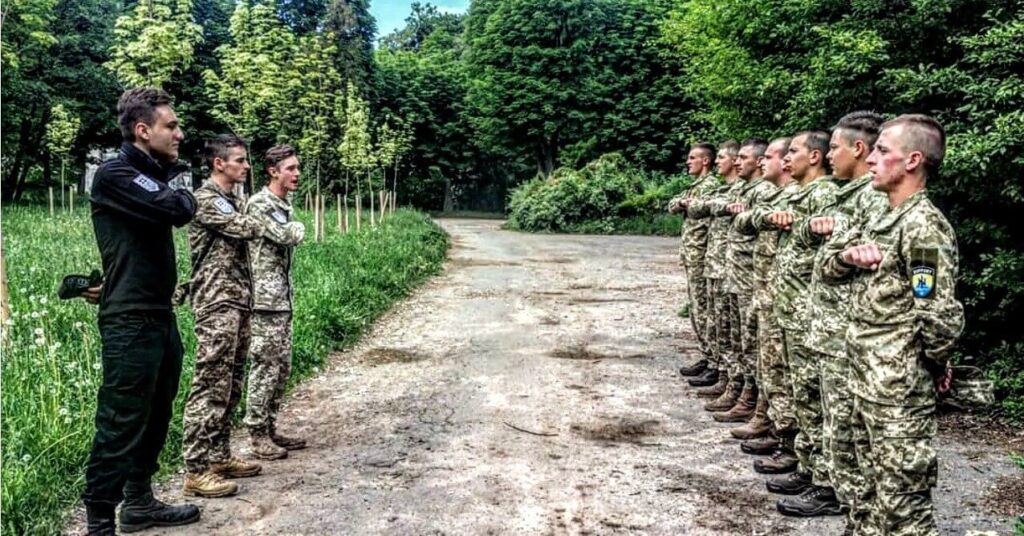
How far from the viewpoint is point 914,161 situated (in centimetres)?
319

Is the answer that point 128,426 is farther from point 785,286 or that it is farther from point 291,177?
point 785,286

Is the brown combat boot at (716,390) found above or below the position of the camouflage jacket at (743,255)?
below

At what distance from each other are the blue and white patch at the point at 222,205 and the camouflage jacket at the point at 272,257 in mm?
430

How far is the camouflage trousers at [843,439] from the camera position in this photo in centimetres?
340

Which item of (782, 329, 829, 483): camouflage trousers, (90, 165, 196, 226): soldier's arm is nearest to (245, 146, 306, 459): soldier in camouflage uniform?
(90, 165, 196, 226): soldier's arm

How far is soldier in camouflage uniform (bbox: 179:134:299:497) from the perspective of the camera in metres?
4.38

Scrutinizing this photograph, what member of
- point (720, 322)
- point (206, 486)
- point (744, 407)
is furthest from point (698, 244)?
point (206, 486)

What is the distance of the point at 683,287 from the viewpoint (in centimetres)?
1331

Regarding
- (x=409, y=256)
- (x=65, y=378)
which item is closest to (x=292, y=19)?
(x=409, y=256)

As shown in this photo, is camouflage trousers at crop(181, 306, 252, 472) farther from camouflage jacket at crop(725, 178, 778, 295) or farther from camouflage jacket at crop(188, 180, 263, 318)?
camouflage jacket at crop(725, 178, 778, 295)

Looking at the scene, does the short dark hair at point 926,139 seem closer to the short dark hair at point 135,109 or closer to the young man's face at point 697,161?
the short dark hair at point 135,109

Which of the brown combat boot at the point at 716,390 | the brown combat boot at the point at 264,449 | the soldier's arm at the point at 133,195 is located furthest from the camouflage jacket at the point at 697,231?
the soldier's arm at the point at 133,195

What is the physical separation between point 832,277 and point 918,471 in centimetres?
93

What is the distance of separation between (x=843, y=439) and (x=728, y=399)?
272 cm
